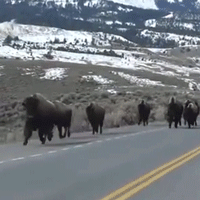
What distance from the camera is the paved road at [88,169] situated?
910cm

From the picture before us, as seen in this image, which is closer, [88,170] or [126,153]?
[88,170]

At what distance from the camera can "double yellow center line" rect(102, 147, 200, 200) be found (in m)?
8.88

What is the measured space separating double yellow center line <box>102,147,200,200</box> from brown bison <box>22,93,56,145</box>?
5451mm

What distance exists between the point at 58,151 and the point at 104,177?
4975 mm

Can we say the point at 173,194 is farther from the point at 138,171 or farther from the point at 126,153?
the point at 126,153

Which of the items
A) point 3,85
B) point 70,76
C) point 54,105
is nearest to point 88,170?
point 54,105

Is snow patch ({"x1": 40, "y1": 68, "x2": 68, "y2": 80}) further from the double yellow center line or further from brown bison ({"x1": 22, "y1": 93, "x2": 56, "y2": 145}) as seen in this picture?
the double yellow center line

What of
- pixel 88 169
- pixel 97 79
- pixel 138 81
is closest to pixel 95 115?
pixel 88 169

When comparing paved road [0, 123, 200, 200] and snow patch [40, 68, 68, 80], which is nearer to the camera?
paved road [0, 123, 200, 200]

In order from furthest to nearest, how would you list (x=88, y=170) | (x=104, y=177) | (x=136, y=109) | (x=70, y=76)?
(x=70, y=76)
(x=136, y=109)
(x=88, y=170)
(x=104, y=177)

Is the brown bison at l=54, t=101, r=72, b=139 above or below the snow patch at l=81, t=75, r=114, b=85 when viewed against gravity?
above

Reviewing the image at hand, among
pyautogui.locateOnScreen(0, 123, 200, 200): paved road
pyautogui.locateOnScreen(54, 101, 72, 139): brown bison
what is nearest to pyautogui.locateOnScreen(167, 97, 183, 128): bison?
pyautogui.locateOnScreen(54, 101, 72, 139): brown bison

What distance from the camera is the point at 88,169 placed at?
1182cm

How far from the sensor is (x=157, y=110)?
36219 mm
